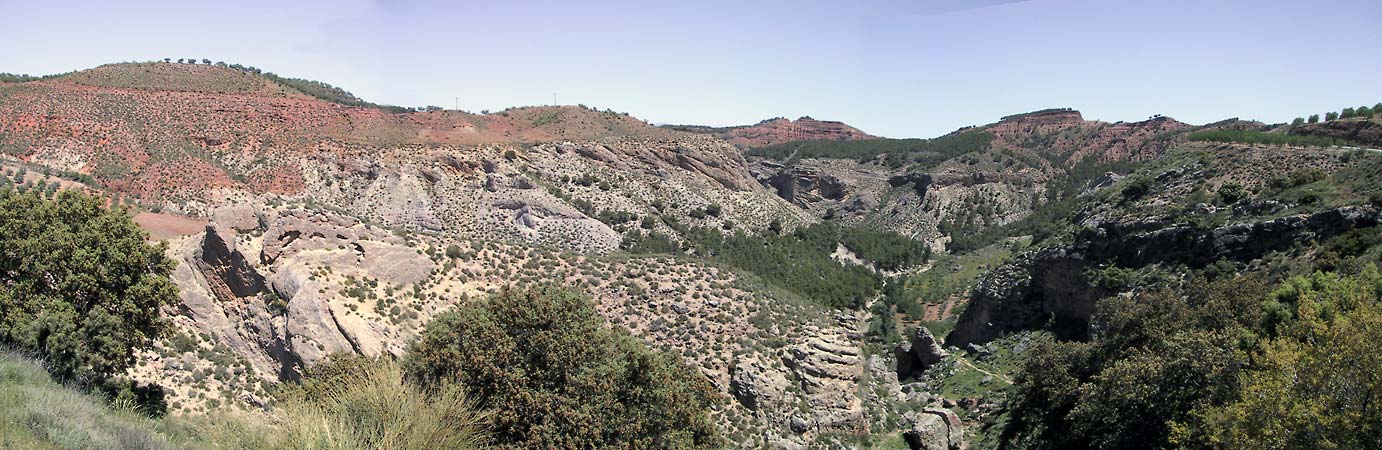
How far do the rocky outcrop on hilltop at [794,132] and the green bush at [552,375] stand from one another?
486 ft

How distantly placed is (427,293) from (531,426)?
1602cm

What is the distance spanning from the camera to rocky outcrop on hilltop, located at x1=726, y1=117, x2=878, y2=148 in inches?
6658

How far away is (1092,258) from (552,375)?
33400mm

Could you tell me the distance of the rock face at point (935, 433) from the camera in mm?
29109

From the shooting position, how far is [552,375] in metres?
16.3

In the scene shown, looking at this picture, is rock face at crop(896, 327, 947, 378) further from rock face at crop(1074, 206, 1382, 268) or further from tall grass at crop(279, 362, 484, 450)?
tall grass at crop(279, 362, 484, 450)

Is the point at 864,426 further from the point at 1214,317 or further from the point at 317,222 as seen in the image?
the point at 317,222

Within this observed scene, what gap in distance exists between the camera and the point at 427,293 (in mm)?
29328

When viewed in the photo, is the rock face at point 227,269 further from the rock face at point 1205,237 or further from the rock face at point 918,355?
the rock face at point 1205,237

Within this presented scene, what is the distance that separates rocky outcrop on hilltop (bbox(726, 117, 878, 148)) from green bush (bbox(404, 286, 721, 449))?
5829 inches

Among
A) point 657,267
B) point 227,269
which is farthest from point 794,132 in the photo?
point 227,269

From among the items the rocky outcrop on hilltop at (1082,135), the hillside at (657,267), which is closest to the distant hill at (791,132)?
the rocky outcrop on hilltop at (1082,135)

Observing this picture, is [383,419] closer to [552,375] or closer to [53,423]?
[53,423]

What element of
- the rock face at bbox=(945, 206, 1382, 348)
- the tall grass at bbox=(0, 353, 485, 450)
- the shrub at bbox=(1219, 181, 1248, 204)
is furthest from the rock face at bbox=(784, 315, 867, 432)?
the shrub at bbox=(1219, 181, 1248, 204)
